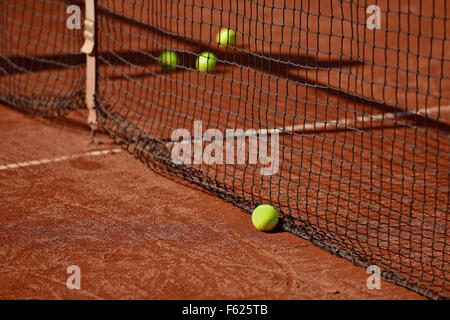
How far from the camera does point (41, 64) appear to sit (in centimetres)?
834

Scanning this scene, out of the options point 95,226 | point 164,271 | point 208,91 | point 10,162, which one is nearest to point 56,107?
point 10,162

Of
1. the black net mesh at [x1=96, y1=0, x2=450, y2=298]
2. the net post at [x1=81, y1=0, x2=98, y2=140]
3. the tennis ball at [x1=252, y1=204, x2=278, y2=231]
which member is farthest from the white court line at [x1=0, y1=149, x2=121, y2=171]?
the tennis ball at [x1=252, y1=204, x2=278, y2=231]

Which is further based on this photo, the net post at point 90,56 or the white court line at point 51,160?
the net post at point 90,56

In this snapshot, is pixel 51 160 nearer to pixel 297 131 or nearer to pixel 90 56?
pixel 90 56

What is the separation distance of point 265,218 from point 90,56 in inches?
109

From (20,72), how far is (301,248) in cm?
515

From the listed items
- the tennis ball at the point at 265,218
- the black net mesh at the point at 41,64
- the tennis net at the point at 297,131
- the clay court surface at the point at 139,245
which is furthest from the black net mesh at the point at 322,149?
the black net mesh at the point at 41,64

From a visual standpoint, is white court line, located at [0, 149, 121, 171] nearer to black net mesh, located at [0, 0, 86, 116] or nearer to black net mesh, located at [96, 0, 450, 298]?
black net mesh, located at [96, 0, 450, 298]

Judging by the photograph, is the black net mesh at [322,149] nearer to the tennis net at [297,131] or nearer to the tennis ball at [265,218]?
the tennis net at [297,131]

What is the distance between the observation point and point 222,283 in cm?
413

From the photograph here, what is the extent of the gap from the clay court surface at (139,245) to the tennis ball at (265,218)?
0.19 feet

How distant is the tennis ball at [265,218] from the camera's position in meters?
4.79

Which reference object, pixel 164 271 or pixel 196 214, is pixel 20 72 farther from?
pixel 164 271

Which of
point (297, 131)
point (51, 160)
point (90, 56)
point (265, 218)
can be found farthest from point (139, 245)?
point (297, 131)
